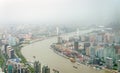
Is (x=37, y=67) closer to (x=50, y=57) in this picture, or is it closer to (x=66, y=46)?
(x=50, y=57)

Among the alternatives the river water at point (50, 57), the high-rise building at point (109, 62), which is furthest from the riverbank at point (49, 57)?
the high-rise building at point (109, 62)

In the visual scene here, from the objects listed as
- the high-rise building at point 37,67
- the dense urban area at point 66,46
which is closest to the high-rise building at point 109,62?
the dense urban area at point 66,46

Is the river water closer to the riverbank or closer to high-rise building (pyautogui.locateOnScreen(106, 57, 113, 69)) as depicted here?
the riverbank

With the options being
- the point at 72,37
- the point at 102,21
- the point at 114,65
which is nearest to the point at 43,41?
the point at 72,37

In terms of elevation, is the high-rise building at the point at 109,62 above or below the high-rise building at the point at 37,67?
above

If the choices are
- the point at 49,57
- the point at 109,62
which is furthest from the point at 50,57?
the point at 109,62

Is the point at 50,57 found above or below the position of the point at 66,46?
below

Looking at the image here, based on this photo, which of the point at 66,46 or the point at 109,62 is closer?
the point at 109,62

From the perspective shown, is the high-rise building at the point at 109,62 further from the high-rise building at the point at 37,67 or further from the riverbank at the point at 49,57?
the high-rise building at the point at 37,67

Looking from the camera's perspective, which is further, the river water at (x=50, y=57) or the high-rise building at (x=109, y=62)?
the river water at (x=50, y=57)

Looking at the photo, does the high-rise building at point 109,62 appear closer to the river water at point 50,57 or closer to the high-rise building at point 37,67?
the river water at point 50,57
